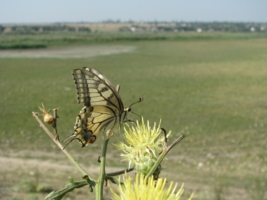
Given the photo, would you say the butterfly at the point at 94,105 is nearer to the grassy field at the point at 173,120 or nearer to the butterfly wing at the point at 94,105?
the butterfly wing at the point at 94,105

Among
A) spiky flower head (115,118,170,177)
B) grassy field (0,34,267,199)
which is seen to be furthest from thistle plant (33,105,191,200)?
grassy field (0,34,267,199)

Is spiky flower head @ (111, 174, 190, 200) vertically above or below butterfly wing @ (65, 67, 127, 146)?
below

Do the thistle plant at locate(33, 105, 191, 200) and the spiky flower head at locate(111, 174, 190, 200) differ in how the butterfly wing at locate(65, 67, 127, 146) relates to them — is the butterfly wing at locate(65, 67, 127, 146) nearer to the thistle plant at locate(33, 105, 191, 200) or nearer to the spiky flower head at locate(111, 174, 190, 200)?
the thistle plant at locate(33, 105, 191, 200)

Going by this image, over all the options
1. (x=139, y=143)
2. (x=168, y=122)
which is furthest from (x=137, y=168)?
(x=168, y=122)

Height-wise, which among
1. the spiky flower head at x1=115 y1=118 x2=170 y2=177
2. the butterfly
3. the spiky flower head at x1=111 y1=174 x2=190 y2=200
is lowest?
the spiky flower head at x1=111 y1=174 x2=190 y2=200

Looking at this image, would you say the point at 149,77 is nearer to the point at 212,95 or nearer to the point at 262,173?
the point at 212,95

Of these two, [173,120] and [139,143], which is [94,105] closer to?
[139,143]

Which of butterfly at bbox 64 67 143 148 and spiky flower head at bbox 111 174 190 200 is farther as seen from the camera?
butterfly at bbox 64 67 143 148
